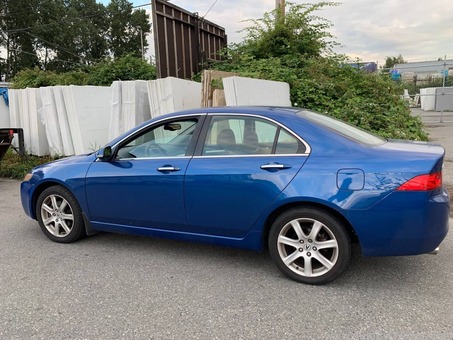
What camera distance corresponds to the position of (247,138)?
11.9 feet

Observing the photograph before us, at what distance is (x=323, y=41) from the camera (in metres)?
13.3

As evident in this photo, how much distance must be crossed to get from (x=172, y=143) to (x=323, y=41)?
35.5 ft

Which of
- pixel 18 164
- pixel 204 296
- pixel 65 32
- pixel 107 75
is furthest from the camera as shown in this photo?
pixel 65 32

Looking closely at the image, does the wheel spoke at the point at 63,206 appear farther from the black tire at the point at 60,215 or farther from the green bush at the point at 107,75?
the green bush at the point at 107,75

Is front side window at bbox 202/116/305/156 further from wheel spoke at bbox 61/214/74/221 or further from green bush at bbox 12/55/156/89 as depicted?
green bush at bbox 12/55/156/89

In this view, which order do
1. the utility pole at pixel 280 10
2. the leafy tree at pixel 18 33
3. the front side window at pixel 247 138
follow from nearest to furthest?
1. the front side window at pixel 247 138
2. the utility pole at pixel 280 10
3. the leafy tree at pixel 18 33

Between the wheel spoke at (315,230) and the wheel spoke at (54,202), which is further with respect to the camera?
the wheel spoke at (54,202)

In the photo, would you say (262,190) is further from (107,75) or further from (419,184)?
(107,75)

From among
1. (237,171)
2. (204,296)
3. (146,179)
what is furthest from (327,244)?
(146,179)

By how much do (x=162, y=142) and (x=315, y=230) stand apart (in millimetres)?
1789

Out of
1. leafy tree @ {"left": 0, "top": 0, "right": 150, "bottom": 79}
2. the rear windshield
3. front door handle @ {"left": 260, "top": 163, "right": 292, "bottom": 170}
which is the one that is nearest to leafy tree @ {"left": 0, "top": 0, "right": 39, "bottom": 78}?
leafy tree @ {"left": 0, "top": 0, "right": 150, "bottom": 79}

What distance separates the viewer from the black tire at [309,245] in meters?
3.17

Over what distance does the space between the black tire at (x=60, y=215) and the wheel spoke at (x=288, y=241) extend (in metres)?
2.27

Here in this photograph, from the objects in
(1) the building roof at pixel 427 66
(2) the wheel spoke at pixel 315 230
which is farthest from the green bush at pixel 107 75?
(1) the building roof at pixel 427 66
